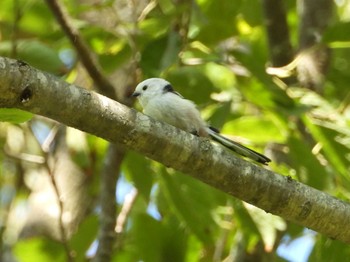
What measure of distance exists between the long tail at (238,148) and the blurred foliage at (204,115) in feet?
0.36

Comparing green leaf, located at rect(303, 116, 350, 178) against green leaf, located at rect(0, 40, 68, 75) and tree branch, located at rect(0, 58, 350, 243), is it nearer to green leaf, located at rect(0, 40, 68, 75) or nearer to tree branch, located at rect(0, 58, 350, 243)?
tree branch, located at rect(0, 58, 350, 243)

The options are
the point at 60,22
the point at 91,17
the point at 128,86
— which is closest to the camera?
the point at 60,22

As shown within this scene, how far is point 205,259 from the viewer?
3.55m

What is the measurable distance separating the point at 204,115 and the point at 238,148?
52 cm

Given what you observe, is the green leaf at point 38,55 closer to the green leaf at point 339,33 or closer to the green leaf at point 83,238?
the green leaf at point 83,238

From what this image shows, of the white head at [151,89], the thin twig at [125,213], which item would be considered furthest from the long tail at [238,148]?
the thin twig at [125,213]

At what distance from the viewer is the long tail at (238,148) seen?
112 inches

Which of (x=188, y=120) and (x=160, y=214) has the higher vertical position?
(x=188, y=120)

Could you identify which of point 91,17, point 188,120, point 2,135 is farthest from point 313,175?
point 2,135

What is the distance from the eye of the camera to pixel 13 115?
208 cm

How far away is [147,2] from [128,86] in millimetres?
534

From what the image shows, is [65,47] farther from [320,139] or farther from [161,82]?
[320,139]

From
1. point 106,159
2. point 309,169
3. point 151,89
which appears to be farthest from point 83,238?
point 309,169

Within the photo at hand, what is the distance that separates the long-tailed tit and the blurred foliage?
0.29ft
